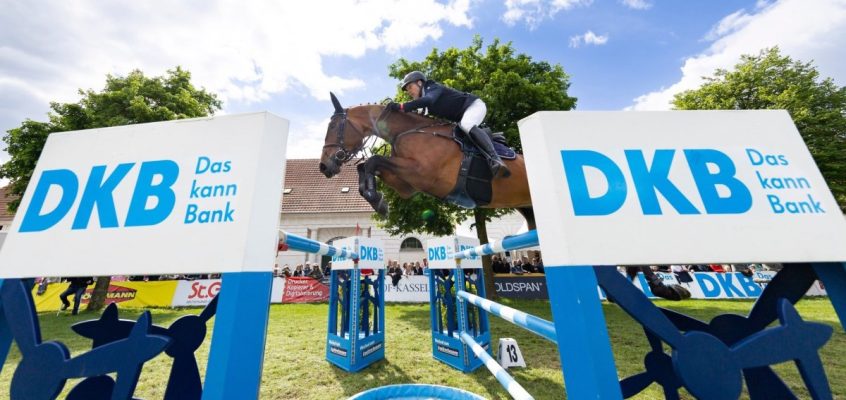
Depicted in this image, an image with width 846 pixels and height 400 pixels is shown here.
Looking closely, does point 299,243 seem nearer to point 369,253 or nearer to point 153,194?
point 153,194

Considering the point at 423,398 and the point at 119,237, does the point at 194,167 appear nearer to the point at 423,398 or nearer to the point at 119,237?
the point at 119,237

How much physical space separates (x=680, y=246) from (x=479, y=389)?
9.46 feet

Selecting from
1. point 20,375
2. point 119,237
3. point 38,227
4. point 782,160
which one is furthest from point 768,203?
point 38,227

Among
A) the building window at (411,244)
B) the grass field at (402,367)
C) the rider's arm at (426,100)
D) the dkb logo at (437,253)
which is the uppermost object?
the building window at (411,244)

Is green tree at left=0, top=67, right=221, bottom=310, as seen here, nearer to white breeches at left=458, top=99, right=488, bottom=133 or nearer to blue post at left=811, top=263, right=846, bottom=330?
white breeches at left=458, top=99, right=488, bottom=133

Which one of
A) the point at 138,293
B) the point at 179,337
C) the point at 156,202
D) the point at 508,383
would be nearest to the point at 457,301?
the point at 508,383

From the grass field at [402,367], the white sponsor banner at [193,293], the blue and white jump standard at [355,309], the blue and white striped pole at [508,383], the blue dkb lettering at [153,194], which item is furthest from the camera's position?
the white sponsor banner at [193,293]

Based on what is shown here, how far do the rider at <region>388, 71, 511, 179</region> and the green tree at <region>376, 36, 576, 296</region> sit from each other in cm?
419

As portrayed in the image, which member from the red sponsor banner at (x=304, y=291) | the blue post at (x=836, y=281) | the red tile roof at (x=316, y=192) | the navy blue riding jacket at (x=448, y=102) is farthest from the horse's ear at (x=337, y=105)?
the red tile roof at (x=316, y=192)

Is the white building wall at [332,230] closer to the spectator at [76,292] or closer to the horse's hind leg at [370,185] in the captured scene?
the spectator at [76,292]

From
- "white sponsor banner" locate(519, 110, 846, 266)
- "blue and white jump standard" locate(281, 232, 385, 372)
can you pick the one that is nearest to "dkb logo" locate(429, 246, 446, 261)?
"blue and white jump standard" locate(281, 232, 385, 372)

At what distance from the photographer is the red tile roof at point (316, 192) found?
53.1ft

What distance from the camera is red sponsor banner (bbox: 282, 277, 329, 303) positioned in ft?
35.4

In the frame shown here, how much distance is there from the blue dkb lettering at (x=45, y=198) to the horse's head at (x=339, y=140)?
1.72 metres
